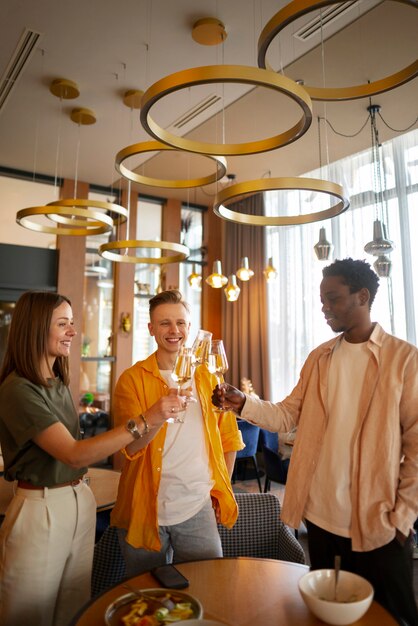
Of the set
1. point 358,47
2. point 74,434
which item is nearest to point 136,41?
point 358,47

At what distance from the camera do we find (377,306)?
570 cm

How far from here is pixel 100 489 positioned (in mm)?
2855

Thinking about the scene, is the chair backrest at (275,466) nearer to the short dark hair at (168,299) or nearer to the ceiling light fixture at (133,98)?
the short dark hair at (168,299)

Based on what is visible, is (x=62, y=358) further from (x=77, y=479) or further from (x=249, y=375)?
(x=249, y=375)

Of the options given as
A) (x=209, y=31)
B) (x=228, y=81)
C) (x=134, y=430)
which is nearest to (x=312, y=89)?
(x=228, y=81)

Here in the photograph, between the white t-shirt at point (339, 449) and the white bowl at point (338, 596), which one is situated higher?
the white t-shirt at point (339, 449)

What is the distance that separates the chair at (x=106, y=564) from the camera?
2.30 metres

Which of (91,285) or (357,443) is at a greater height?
(91,285)

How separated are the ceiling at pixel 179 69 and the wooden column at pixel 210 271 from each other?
2045mm

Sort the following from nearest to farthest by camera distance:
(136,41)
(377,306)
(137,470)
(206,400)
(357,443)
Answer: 1. (357,443)
2. (137,470)
3. (206,400)
4. (136,41)
5. (377,306)

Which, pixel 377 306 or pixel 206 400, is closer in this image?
pixel 206 400

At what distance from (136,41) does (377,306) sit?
380 cm

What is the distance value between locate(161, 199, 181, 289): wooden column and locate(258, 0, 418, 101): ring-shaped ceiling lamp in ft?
17.6

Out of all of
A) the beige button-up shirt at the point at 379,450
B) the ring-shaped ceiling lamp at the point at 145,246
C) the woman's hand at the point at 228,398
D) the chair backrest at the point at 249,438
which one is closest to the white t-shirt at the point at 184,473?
the woman's hand at the point at 228,398
